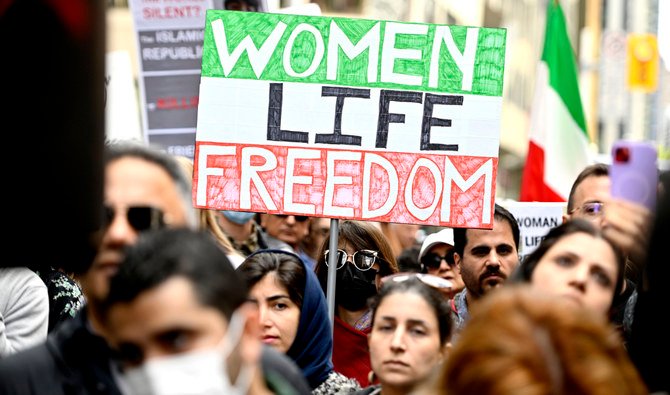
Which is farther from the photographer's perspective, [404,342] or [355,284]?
[355,284]

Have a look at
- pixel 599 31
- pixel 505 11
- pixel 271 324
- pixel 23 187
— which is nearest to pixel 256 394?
pixel 23 187

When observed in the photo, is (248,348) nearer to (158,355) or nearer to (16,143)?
(158,355)

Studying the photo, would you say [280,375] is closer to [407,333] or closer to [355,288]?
[407,333]

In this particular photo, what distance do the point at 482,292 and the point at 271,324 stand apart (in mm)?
1308

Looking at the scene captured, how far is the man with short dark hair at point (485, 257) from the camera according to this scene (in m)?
7.08

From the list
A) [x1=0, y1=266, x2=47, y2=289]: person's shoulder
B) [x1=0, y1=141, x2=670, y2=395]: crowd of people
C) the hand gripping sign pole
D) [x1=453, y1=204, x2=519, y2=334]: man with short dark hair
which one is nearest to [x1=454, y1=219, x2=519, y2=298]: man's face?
[x1=453, y1=204, x2=519, y2=334]: man with short dark hair

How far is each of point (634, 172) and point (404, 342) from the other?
922 millimetres

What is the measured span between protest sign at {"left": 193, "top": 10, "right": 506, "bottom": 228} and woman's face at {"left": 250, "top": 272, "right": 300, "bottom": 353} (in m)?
0.72

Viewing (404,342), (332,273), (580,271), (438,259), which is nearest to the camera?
(580,271)

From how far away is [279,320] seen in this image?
20.2 feet

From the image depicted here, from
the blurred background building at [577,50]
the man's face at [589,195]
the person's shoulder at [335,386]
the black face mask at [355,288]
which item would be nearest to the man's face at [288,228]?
the black face mask at [355,288]

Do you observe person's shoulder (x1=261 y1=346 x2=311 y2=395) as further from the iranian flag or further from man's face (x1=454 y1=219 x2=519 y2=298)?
the iranian flag

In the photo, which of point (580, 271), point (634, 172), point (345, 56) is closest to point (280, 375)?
point (580, 271)

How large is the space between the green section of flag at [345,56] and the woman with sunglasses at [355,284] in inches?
31.1
